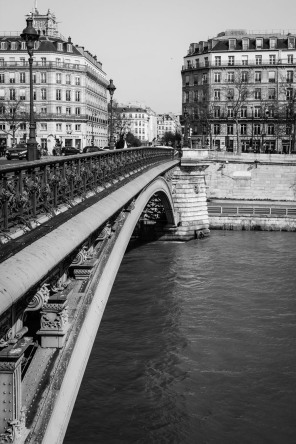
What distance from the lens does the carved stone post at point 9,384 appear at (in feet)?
19.2

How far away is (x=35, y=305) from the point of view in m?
7.49

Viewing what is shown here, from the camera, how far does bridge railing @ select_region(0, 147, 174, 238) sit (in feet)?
24.0

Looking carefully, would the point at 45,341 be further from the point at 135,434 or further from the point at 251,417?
the point at 251,417

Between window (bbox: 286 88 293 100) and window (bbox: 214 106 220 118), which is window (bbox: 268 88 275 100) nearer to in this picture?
window (bbox: 286 88 293 100)

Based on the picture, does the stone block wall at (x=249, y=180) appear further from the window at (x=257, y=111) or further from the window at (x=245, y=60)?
the window at (x=245, y=60)

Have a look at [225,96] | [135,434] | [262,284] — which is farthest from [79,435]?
[225,96]

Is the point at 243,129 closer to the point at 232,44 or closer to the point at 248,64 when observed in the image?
the point at 248,64

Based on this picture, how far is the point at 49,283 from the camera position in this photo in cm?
825

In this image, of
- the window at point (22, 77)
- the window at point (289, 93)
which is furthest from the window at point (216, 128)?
the window at point (22, 77)

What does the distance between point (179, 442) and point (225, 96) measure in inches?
2804

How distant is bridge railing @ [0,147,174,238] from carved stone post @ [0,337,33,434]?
1.37m

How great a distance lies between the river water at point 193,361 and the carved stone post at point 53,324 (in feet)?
18.1

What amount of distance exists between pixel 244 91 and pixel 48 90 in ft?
79.0

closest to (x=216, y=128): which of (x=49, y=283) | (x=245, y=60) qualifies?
(x=245, y=60)
